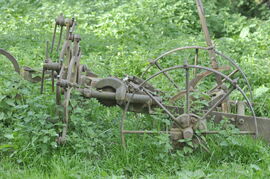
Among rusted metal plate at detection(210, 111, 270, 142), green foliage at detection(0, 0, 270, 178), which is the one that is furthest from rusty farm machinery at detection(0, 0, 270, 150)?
green foliage at detection(0, 0, 270, 178)

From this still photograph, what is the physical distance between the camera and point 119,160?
3.98 metres

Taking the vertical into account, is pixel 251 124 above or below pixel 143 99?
below

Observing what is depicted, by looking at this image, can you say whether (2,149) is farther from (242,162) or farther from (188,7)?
(188,7)

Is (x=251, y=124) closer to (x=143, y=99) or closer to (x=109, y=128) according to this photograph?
(x=143, y=99)

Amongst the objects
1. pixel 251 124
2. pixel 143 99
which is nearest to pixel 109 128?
pixel 143 99

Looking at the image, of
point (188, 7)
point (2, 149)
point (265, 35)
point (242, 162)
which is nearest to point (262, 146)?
point (242, 162)

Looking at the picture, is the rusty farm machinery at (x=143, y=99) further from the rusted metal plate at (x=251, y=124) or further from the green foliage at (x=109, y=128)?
the green foliage at (x=109, y=128)

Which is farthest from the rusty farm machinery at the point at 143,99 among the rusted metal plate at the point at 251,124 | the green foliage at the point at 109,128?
the green foliage at the point at 109,128

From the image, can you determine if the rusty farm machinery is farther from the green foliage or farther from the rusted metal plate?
the green foliage

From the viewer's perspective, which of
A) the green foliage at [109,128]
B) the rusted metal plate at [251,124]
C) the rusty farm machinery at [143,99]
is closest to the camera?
the green foliage at [109,128]

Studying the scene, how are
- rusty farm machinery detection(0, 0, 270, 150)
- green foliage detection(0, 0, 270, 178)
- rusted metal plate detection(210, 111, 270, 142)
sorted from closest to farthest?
1. green foliage detection(0, 0, 270, 178)
2. rusty farm machinery detection(0, 0, 270, 150)
3. rusted metal plate detection(210, 111, 270, 142)

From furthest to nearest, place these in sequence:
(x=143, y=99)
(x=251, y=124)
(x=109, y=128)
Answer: (x=109, y=128) < (x=251, y=124) < (x=143, y=99)

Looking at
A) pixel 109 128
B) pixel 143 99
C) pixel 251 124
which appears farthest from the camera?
pixel 109 128

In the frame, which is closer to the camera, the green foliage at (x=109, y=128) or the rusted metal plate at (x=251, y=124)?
the green foliage at (x=109, y=128)
